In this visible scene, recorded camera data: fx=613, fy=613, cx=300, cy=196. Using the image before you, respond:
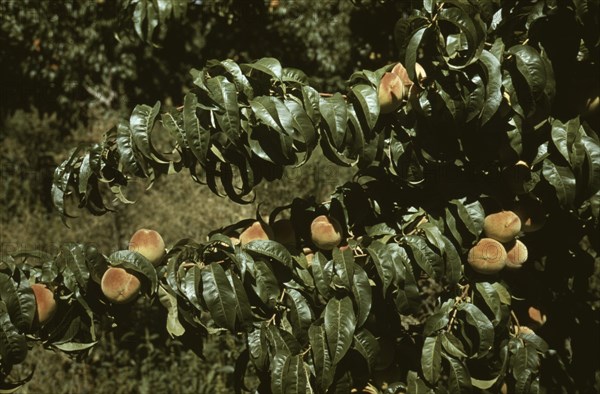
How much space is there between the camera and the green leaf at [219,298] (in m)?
1.52

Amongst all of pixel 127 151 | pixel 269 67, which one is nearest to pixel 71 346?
pixel 127 151

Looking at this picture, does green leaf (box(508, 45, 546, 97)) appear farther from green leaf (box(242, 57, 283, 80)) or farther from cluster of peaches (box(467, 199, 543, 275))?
green leaf (box(242, 57, 283, 80))

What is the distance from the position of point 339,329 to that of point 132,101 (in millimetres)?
5445

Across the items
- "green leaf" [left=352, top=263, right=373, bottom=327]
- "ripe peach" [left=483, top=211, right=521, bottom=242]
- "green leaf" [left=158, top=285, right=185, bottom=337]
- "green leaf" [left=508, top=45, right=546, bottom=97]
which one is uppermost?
"green leaf" [left=508, top=45, right=546, bottom=97]

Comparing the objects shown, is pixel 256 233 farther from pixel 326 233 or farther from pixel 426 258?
pixel 426 258

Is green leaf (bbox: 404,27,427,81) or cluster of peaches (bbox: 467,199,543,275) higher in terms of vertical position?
green leaf (bbox: 404,27,427,81)

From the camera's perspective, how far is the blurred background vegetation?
318cm

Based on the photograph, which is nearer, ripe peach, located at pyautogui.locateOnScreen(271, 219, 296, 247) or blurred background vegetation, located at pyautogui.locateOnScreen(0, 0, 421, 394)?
ripe peach, located at pyautogui.locateOnScreen(271, 219, 296, 247)

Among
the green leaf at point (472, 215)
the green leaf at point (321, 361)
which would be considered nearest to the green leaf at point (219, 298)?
the green leaf at point (321, 361)

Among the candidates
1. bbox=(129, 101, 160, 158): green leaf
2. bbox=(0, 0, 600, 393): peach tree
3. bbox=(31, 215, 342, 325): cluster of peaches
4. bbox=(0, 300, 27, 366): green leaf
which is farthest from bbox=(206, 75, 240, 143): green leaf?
bbox=(0, 300, 27, 366): green leaf

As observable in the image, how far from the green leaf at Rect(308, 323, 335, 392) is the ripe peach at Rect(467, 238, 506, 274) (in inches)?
19.0

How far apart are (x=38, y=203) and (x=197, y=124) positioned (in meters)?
4.30

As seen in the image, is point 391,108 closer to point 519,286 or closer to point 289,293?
point 289,293

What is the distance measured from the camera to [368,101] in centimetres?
154
